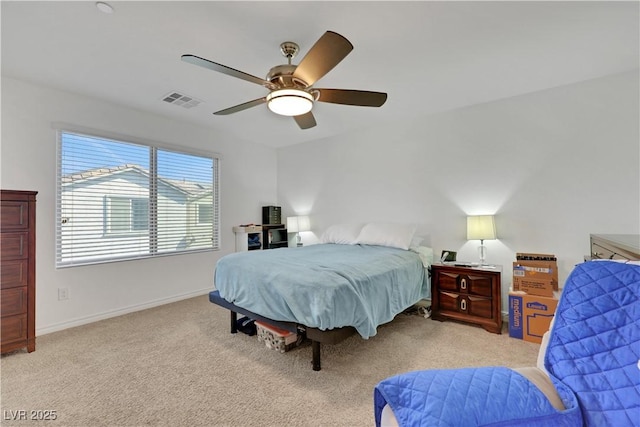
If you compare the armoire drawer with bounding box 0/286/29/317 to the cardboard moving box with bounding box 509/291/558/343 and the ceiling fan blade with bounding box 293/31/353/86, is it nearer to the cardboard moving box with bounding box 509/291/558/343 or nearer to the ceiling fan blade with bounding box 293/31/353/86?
the ceiling fan blade with bounding box 293/31/353/86

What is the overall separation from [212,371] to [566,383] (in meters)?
2.14

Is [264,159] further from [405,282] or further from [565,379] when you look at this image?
[565,379]

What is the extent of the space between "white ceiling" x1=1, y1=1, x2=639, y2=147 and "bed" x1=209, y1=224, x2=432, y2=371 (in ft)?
5.74

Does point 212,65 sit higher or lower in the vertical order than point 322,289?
higher

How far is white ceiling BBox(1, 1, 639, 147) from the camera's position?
72.6 inches

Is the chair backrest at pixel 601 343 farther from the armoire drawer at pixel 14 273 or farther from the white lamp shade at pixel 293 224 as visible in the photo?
the white lamp shade at pixel 293 224

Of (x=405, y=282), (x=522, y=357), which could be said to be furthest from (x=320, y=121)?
(x=522, y=357)

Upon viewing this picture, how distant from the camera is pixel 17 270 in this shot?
2357mm

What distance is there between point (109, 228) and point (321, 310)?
2.96 m

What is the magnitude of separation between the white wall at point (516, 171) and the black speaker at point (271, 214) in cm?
154

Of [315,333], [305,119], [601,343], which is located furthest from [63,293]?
[601,343]

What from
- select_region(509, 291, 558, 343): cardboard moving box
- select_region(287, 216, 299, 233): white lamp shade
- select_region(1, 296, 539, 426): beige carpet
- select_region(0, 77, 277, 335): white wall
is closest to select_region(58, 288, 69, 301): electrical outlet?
select_region(0, 77, 277, 335): white wall

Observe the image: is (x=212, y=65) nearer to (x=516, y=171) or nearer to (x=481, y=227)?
(x=481, y=227)

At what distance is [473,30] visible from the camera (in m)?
2.03
